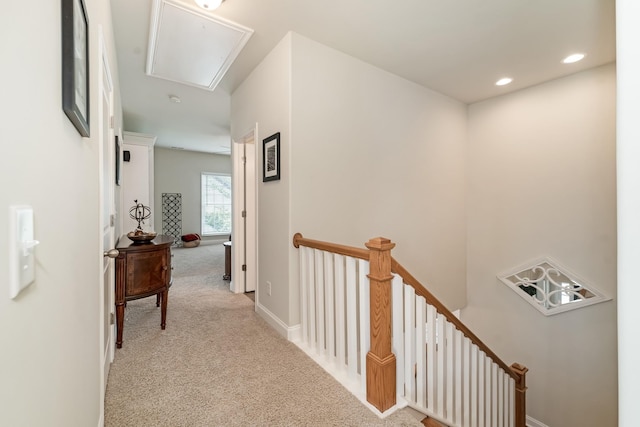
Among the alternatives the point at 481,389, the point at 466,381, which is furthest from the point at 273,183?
the point at 481,389

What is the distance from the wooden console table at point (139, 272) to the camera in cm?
209

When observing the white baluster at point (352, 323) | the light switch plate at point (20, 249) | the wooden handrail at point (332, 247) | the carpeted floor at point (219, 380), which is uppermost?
the light switch plate at point (20, 249)

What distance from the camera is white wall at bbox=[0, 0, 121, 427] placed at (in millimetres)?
462

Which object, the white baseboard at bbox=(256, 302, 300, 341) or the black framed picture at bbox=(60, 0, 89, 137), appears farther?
the white baseboard at bbox=(256, 302, 300, 341)

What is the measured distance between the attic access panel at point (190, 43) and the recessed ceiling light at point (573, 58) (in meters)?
3.11

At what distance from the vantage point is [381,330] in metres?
1.59

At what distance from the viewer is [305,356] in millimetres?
2094

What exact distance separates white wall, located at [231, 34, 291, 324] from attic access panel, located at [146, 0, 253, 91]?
0.32m

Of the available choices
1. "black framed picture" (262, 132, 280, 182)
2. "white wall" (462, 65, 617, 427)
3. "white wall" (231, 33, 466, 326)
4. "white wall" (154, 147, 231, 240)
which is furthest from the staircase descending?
"white wall" (154, 147, 231, 240)

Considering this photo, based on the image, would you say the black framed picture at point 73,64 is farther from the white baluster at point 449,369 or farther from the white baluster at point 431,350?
the white baluster at point 449,369

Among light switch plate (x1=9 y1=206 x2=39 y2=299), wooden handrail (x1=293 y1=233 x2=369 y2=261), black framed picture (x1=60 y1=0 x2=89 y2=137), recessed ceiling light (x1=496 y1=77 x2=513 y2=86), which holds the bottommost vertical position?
wooden handrail (x1=293 y1=233 x2=369 y2=261)

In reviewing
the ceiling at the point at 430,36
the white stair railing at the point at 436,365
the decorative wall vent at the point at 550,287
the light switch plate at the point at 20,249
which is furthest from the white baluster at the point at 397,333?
the decorative wall vent at the point at 550,287

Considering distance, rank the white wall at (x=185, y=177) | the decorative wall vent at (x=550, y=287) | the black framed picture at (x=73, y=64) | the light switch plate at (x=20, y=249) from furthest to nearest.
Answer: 1. the white wall at (x=185, y=177)
2. the decorative wall vent at (x=550, y=287)
3. the black framed picture at (x=73, y=64)
4. the light switch plate at (x=20, y=249)

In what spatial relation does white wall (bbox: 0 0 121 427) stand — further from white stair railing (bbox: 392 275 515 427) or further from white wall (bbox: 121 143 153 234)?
white wall (bbox: 121 143 153 234)
